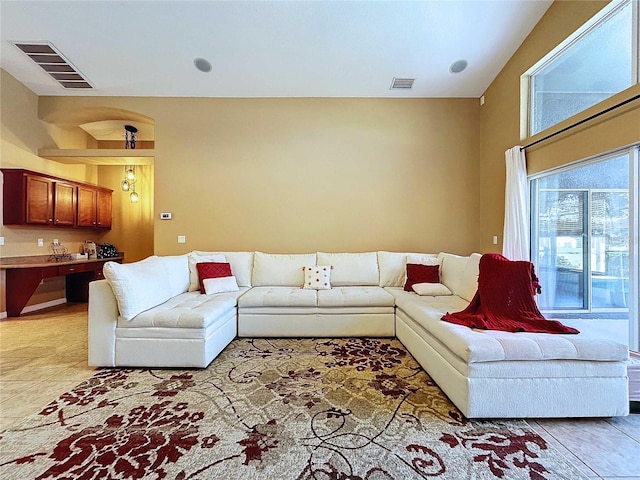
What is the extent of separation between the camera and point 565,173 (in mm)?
3518

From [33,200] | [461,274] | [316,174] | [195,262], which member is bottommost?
[461,274]

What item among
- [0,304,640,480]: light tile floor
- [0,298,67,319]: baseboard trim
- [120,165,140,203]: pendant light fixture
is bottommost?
[0,304,640,480]: light tile floor

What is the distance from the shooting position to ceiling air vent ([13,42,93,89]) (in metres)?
3.92

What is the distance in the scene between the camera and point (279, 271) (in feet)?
13.9

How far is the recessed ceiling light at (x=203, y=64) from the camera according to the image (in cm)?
418

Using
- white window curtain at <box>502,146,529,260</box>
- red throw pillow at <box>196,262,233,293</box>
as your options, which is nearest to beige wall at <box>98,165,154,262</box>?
red throw pillow at <box>196,262,233,293</box>

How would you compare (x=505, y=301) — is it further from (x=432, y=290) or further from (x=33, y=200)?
(x=33, y=200)

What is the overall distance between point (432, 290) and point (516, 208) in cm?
157

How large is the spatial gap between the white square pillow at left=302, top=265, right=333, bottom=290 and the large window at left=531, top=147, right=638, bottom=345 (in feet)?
8.97

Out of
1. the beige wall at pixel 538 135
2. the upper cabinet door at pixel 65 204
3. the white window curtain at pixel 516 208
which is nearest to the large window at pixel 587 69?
the beige wall at pixel 538 135

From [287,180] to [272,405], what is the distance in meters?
3.57

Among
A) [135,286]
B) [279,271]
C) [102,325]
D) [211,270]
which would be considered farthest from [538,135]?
[102,325]

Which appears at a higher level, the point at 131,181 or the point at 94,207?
the point at 131,181

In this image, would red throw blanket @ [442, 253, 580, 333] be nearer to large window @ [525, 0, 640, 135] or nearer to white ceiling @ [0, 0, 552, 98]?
large window @ [525, 0, 640, 135]
